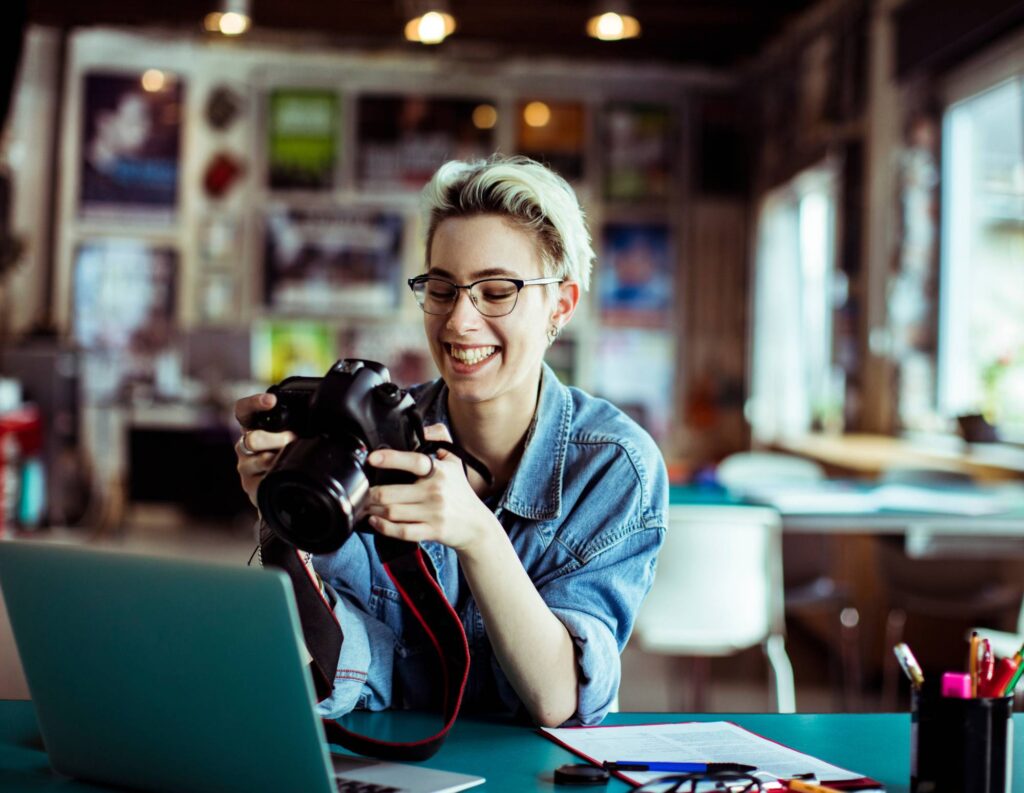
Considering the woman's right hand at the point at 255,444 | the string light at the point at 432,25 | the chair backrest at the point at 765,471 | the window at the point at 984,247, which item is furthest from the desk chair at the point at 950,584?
the string light at the point at 432,25

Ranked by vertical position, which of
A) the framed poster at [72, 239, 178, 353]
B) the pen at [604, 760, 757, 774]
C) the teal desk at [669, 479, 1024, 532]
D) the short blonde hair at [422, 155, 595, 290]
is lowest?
the pen at [604, 760, 757, 774]

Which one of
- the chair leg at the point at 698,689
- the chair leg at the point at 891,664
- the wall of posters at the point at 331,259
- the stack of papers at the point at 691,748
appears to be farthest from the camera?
the wall of posters at the point at 331,259

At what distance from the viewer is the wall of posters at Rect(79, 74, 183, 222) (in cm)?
849

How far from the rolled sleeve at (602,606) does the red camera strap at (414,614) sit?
0.43ft

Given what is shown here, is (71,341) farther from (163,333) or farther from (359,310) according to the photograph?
(359,310)

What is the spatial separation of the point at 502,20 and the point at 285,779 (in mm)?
7727

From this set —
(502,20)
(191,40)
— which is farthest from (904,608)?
(191,40)

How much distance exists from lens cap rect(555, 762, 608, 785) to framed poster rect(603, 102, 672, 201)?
797cm

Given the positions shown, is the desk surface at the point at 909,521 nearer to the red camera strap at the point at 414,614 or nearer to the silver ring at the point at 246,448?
the red camera strap at the point at 414,614

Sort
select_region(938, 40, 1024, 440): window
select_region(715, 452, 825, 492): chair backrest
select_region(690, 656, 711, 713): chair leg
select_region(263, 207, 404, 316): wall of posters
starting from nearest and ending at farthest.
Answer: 1. select_region(690, 656, 711, 713): chair leg
2. select_region(715, 452, 825, 492): chair backrest
3. select_region(938, 40, 1024, 440): window
4. select_region(263, 207, 404, 316): wall of posters

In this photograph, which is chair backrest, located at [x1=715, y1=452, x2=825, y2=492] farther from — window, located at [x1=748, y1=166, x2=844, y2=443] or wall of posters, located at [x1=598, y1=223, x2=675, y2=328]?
wall of posters, located at [x1=598, y1=223, x2=675, y2=328]

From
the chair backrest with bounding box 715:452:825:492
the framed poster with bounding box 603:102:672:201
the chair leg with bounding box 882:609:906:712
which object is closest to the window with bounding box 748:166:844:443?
the framed poster with bounding box 603:102:672:201

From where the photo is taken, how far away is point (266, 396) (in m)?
1.12

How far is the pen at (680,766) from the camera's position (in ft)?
3.44
